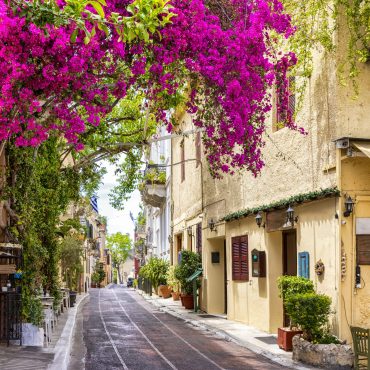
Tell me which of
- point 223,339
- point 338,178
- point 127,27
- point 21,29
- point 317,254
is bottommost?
point 223,339

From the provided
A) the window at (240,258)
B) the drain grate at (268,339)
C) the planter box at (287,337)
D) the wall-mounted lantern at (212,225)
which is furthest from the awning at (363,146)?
the wall-mounted lantern at (212,225)

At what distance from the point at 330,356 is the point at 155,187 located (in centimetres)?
2893

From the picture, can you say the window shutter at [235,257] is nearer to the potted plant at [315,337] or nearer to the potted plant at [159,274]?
the potted plant at [315,337]

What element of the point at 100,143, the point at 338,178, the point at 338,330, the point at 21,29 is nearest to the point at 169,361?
the point at 338,330

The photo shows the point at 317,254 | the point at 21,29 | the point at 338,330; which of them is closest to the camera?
the point at 21,29

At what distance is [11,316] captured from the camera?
1460 centimetres

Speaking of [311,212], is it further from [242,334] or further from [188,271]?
[188,271]

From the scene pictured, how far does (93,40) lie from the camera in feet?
30.0

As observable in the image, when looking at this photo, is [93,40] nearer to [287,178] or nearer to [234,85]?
[234,85]

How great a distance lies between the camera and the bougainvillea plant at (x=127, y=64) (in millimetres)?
8609

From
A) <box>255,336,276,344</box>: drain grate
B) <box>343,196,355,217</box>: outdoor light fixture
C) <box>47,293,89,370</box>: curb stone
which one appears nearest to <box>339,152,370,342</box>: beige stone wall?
<box>343,196,355,217</box>: outdoor light fixture

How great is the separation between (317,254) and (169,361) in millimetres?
3859

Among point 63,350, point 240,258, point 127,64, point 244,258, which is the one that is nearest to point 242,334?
point 244,258

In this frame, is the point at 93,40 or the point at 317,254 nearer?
the point at 93,40
